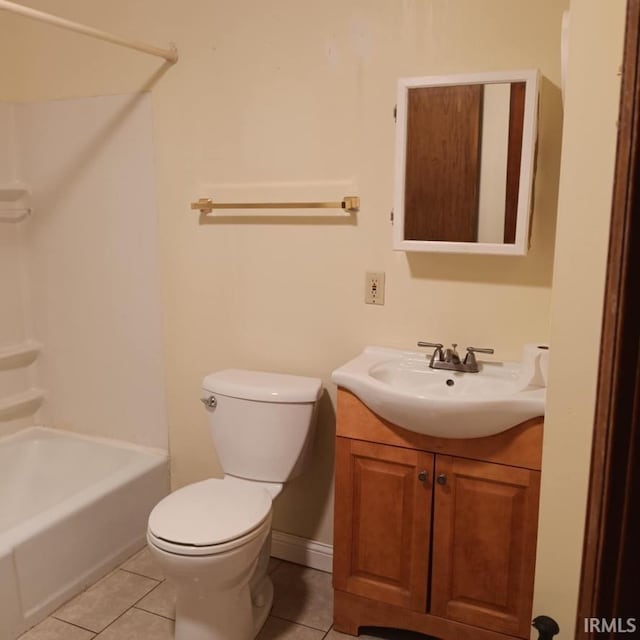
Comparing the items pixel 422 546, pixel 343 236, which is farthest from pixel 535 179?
pixel 422 546

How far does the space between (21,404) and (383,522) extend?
6.13 feet

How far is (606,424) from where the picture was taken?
2.07 feet

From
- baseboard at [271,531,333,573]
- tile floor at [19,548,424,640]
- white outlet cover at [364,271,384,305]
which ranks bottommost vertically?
tile floor at [19,548,424,640]

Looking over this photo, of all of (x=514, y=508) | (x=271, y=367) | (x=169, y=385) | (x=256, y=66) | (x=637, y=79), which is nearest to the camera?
(x=637, y=79)

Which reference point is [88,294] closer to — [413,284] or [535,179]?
[413,284]

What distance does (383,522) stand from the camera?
6.13 ft

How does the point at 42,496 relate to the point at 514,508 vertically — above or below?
below

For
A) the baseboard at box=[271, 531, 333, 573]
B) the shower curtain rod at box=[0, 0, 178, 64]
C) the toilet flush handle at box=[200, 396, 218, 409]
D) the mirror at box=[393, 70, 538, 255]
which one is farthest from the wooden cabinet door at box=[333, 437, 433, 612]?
the shower curtain rod at box=[0, 0, 178, 64]

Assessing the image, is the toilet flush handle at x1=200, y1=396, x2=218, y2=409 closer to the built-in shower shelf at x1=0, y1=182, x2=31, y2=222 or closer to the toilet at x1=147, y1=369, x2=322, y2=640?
the toilet at x1=147, y1=369, x2=322, y2=640

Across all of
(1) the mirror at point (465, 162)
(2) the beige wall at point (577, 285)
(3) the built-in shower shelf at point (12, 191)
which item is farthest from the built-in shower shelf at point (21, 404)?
(2) the beige wall at point (577, 285)

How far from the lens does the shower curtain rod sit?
72.9 inches

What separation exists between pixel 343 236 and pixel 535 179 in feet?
2.19

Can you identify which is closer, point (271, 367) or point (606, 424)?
point (606, 424)

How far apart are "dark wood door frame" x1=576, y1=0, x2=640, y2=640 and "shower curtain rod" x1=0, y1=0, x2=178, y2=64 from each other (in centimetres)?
187
